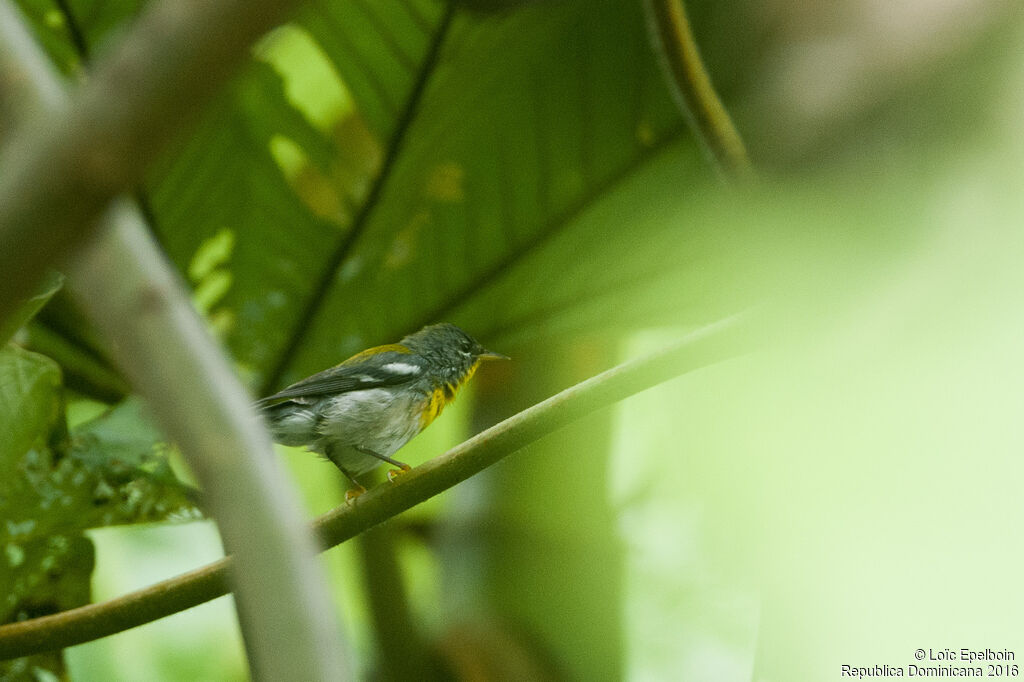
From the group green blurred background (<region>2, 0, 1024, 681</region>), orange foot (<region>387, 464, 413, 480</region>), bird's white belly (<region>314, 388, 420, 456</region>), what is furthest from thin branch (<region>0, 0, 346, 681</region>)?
green blurred background (<region>2, 0, 1024, 681</region>)

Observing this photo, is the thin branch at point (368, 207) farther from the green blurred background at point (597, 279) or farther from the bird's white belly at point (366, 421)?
the bird's white belly at point (366, 421)

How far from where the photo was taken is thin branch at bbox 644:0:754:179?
47cm

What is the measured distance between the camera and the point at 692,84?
18.8 inches

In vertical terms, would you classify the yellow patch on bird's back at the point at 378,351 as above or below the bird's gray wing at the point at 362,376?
above

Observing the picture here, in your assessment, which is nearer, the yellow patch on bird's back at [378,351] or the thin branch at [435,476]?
the thin branch at [435,476]

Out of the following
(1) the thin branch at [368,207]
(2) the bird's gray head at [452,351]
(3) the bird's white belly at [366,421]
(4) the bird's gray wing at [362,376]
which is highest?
(1) the thin branch at [368,207]

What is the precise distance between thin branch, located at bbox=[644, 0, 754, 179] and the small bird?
17 cm

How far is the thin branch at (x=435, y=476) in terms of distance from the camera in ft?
0.91

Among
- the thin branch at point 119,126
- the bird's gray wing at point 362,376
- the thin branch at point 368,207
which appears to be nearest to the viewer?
the thin branch at point 119,126

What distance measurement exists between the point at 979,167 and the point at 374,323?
15.4 inches

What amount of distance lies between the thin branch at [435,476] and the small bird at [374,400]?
4.5 inches

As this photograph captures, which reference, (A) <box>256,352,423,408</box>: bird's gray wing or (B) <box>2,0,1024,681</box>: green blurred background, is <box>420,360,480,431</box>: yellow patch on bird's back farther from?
(B) <box>2,0,1024,681</box>: green blurred background

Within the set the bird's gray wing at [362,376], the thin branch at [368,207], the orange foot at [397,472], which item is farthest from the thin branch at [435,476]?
the thin branch at [368,207]

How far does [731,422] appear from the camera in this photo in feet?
1.89
